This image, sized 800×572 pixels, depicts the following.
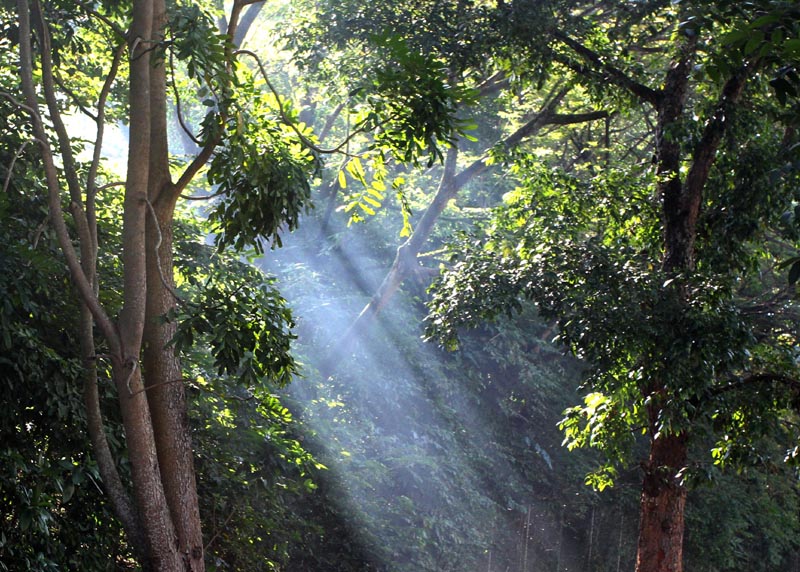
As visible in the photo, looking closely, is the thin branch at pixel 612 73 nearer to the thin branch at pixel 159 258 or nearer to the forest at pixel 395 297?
the forest at pixel 395 297

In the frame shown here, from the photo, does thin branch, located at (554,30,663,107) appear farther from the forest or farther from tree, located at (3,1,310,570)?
tree, located at (3,1,310,570)

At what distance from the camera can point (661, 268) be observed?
723cm

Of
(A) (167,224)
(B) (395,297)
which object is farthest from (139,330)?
(B) (395,297)

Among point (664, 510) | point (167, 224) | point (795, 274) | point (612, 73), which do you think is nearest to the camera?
point (795, 274)

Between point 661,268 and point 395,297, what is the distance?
6720 millimetres

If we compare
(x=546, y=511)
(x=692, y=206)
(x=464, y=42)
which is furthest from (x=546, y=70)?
(x=546, y=511)

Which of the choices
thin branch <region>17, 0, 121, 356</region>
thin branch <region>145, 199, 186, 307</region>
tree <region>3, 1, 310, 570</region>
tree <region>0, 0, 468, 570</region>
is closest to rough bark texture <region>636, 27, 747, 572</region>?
tree <region>0, 0, 468, 570</region>

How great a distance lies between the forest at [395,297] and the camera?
3910 millimetres

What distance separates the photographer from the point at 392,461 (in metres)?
10.9

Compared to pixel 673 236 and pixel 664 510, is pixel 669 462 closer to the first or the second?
pixel 664 510

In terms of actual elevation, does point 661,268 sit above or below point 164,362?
below

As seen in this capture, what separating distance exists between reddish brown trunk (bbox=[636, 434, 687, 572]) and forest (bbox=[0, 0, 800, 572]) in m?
0.02

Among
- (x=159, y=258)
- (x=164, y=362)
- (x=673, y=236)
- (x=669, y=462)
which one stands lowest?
(x=669, y=462)

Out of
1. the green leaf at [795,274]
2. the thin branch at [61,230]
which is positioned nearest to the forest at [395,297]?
the thin branch at [61,230]
